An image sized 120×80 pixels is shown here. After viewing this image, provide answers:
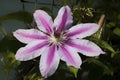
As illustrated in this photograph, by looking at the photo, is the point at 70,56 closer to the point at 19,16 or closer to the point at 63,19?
the point at 63,19

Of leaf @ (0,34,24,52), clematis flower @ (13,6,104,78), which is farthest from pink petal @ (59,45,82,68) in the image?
leaf @ (0,34,24,52)

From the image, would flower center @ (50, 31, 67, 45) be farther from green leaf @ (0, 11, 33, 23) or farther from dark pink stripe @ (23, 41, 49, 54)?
green leaf @ (0, 11, 33, 23)

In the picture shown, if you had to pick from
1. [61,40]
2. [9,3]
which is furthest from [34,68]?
[9,3]

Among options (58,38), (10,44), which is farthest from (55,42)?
(10,44)

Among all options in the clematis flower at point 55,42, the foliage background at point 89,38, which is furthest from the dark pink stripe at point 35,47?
the foliage background at point 89,38

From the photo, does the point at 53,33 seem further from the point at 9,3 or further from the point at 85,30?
the point at 9,3

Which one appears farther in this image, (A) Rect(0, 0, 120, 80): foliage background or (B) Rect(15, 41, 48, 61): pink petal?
(A) Rect(0, 0, 120, 80): foliage background

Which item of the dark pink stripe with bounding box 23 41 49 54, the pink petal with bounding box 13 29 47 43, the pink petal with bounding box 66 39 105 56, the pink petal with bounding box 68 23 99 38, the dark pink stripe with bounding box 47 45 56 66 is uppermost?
the pink petal with bounding box 68 23 99 38

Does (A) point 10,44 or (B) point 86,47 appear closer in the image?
(B) point 86,47

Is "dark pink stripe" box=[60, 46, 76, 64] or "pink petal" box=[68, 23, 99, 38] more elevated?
"pink petal" box=[68, 23, 99, 38]
